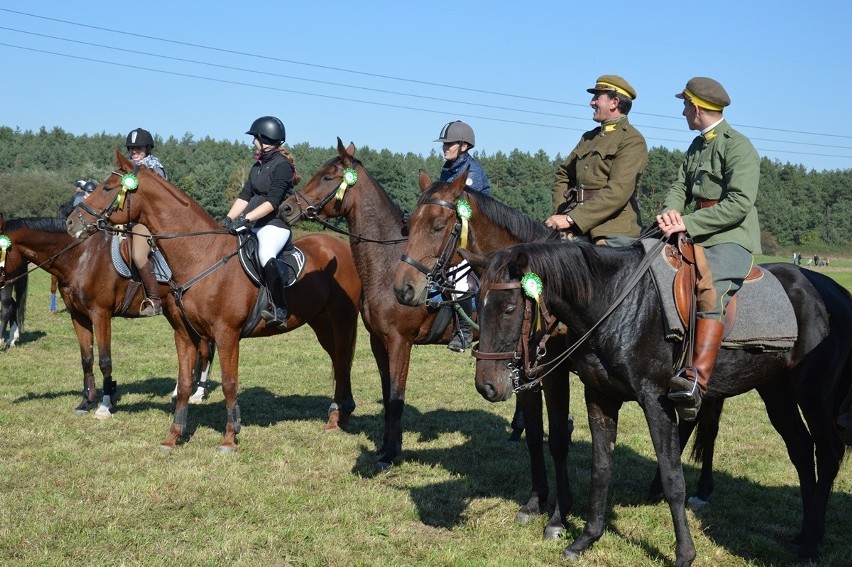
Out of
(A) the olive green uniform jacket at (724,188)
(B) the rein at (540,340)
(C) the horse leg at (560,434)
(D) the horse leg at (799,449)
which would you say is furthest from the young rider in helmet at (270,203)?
(D) the horse leg at (799,449)

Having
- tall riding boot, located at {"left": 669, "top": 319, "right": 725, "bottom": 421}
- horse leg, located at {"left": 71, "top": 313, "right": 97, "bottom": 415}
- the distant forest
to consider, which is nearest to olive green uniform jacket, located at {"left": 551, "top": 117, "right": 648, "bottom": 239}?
tall riding boot, located at {"left": 669, "top": 319, "right": 725, "bottom": 421}

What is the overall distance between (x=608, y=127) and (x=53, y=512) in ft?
17.9

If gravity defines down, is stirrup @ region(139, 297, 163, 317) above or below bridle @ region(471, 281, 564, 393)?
below

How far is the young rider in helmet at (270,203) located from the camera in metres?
8.50

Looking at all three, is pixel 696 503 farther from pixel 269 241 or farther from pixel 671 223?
pixel 269 241

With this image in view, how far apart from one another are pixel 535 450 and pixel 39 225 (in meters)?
7.44

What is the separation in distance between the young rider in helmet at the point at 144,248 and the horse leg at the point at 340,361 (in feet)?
7.03

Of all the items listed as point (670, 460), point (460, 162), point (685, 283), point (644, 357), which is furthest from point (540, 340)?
point (460, 162)

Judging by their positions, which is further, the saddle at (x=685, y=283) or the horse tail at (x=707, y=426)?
the horse tail at (x=707, y=426)

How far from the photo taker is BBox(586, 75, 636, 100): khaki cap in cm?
638

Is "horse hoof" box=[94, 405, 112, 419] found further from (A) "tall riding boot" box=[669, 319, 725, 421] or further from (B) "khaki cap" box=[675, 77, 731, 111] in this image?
(B) "khaki cap" box=[675, 77, 731, 111]

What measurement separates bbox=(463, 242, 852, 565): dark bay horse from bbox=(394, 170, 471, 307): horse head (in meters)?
1.47

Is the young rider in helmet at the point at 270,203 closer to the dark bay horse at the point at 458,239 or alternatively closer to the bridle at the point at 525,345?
the dark bay horse at the point at 458,239

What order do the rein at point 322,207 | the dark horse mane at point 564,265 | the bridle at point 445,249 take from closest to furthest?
the dark horse mane at point 564,265 → the bridle at point 445,249 → the rein at point 322,207
